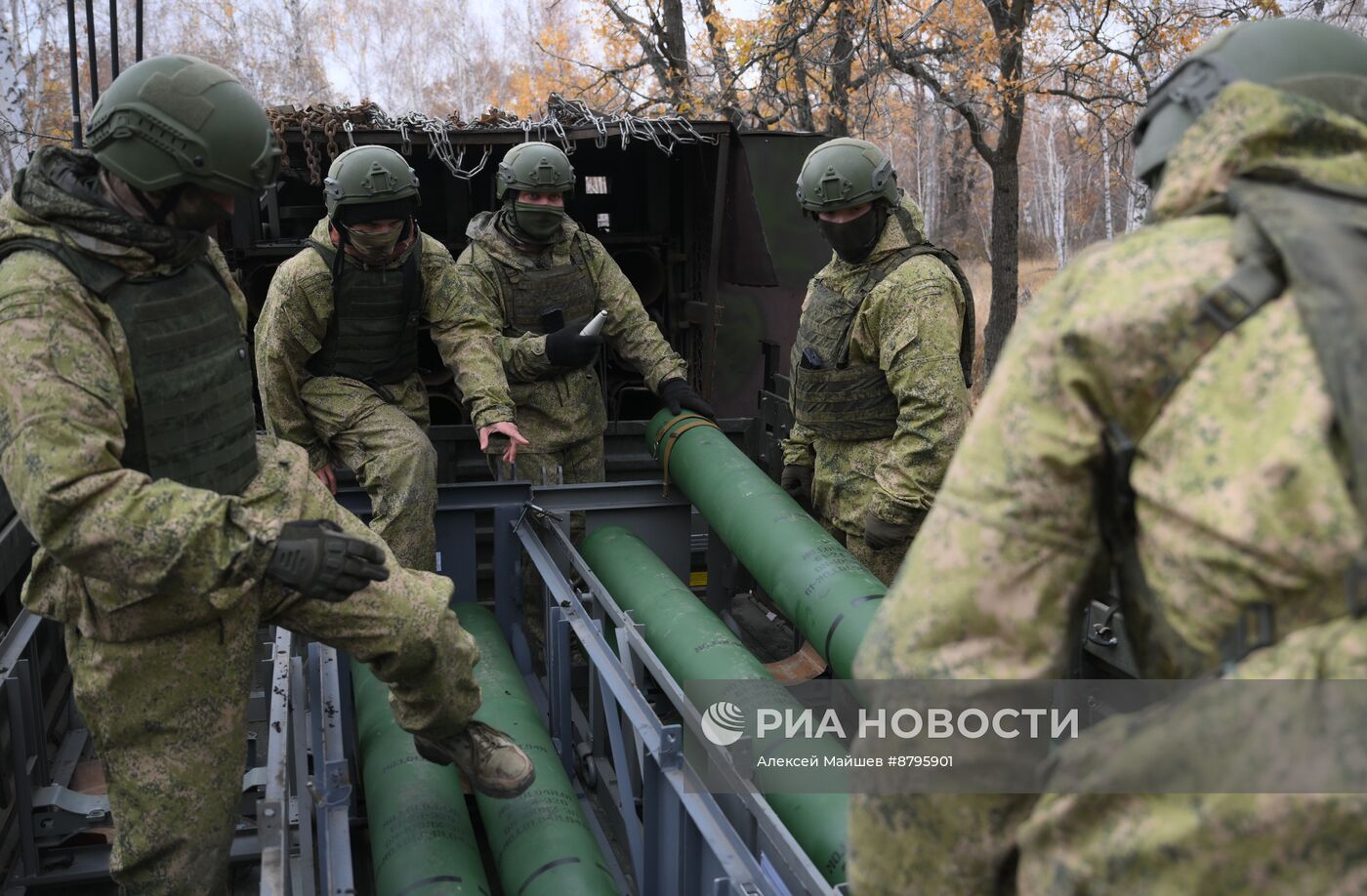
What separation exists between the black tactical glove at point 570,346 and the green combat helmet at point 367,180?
0.86m

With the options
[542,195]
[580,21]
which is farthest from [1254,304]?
[580,21]

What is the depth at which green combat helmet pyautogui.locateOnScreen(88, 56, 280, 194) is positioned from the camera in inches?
97.4

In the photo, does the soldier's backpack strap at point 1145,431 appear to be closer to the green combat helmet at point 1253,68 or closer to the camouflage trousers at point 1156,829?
the camouflage trousers at point 1156,829

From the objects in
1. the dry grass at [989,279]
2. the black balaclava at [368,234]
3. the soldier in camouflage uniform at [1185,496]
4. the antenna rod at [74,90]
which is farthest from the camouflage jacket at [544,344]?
the dry grass at [989,279]

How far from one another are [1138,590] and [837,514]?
9.68ft

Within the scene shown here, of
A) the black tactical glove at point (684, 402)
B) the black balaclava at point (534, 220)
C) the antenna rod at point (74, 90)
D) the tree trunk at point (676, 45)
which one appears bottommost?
the black tactical glove at point (684, 402)

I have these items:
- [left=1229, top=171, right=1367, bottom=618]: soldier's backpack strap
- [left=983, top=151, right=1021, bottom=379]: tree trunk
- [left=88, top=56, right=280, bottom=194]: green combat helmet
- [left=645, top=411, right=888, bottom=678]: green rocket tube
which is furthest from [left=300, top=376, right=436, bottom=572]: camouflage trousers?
[left=983, top=151, right=1021, bottom=379]: tree trunk

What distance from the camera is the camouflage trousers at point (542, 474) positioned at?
15.7 ft

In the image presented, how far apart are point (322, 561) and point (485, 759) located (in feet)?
2.70

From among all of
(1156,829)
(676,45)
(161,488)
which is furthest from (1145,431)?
(676,45)

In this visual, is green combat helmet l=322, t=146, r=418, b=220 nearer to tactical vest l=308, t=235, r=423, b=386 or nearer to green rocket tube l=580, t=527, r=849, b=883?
tactical vest l=308, t=235, r=423, b=386

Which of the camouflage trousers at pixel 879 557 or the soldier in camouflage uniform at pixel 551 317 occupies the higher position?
the soldier in camouflage uniform at pixel 551 317

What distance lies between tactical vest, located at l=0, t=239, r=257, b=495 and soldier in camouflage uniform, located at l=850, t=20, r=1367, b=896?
→ 1.74 m

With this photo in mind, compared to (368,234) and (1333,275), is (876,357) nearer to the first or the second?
(368,234)
